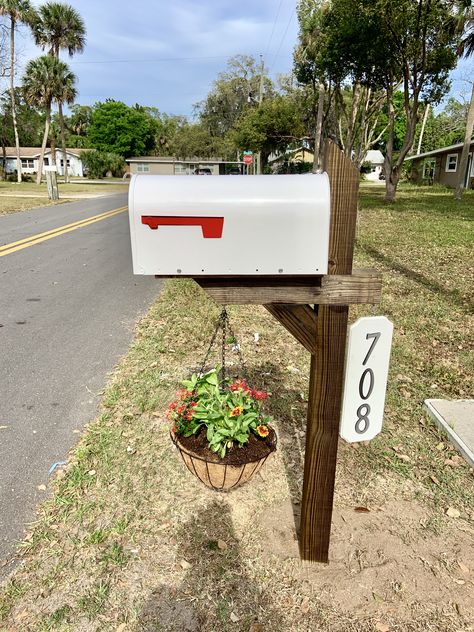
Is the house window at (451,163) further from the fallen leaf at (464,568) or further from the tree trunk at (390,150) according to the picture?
the fallen leaf at (464,568)

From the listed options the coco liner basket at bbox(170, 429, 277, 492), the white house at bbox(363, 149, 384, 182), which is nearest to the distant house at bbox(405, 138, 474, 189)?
the white house at bbox(363, 149, 384, 182)

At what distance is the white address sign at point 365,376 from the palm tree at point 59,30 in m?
43.4

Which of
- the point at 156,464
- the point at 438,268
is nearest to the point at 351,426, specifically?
the point at 156,464

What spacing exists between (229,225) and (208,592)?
165 cm

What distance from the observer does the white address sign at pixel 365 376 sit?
6.09 feet

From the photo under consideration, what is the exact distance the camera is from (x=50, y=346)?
4.71m

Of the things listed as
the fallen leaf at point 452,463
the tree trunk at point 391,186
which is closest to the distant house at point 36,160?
the tree trunk at point 391,186

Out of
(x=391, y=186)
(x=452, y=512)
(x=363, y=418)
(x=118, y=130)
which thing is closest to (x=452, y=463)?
(x=452, y=512)

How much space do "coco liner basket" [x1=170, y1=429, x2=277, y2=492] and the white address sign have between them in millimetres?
638

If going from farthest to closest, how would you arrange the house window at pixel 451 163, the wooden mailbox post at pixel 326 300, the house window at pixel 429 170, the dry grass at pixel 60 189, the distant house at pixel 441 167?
1. the house window at pixel 429 170
2. the house window at pixel 451 163
3. the distant house at pixel 441 167
4. the dry grass at pixel 60 189
5. the wooden mailbox post at pixel 326 300

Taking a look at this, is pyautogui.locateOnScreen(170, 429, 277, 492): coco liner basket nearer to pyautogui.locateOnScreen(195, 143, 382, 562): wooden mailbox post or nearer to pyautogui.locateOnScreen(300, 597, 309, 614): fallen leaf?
pyautogui.locateOnScreen(195, 143, 382, 562): wooden mailbox post

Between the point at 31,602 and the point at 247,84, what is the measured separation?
190ft

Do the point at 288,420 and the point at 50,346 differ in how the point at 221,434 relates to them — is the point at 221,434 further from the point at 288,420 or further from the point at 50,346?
the point at 50,346

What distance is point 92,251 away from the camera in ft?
31.1
